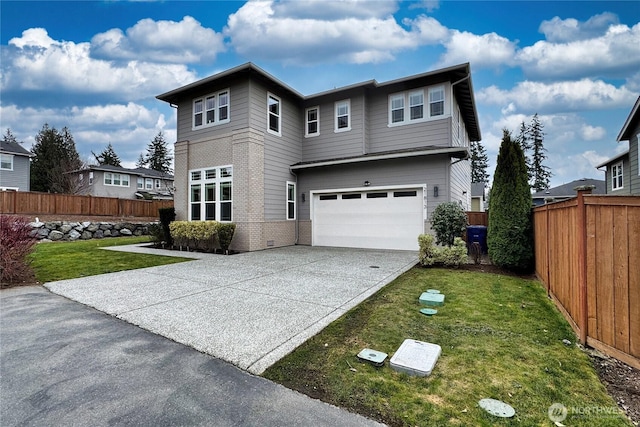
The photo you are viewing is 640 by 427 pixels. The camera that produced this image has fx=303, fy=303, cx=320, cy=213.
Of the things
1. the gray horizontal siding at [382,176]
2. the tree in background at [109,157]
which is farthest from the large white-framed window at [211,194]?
the tree in background at [109,157]

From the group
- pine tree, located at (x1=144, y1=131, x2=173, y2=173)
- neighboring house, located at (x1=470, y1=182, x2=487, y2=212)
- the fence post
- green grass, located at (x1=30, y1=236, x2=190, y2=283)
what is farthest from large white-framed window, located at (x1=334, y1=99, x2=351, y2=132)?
pine tree, located at (x1=144, y1=131, x2=173, y2=173)

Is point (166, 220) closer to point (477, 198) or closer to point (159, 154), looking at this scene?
point (477, 198)

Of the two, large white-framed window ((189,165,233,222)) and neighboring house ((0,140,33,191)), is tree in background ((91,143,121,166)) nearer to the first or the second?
neighboring house ((0,140,33,191))

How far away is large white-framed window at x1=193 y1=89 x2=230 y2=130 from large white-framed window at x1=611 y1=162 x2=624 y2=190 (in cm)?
1993

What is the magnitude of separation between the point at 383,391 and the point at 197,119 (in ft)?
44.1

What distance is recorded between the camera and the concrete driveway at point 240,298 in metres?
3.52

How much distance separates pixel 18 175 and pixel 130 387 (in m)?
32.7

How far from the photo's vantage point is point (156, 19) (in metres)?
12.8

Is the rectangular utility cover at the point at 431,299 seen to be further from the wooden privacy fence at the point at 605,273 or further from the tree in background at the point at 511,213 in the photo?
the tree in background at the point at 511,213

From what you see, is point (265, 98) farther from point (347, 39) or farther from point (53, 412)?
point (53, 412)

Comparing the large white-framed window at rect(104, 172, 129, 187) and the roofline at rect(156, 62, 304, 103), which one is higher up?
the roofline at rect(156, 62, 304, 103)

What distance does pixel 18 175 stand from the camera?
985 inches

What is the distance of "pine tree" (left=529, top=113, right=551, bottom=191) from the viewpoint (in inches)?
1617

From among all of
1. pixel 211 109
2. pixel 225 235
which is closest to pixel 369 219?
pixel 225 235
